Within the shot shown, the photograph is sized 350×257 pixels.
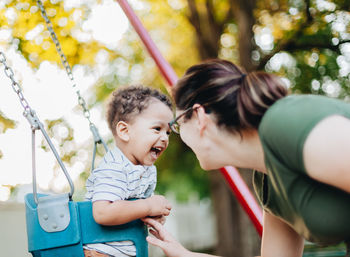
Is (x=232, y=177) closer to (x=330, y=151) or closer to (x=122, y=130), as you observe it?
(x=122, y=130)

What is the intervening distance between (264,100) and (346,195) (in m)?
0.35

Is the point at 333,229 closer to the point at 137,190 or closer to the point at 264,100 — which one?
the point at 264,100

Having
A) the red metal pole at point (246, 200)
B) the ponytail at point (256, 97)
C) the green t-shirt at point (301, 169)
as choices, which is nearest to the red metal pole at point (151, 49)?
the red metal pole at point (246, 200)

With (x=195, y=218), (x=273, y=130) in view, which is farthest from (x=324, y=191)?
→ (x=195, y=218)

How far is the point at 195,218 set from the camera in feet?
49.2

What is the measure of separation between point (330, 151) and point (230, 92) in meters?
0.40

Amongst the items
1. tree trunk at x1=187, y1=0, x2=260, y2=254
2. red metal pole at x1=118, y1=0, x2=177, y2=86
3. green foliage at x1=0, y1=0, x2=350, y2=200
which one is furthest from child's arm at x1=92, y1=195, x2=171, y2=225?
tree trunk at x1=187, y1=0, x2=260, y2=254

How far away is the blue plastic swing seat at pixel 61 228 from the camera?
1586 millimetres

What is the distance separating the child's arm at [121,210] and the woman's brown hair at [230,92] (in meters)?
0.36

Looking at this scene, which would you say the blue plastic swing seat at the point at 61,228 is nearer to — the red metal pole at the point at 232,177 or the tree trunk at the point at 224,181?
the red metal pole at the point at 232,177

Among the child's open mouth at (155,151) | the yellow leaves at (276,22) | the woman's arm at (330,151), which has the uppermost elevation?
the yellow leaves at (276,22)

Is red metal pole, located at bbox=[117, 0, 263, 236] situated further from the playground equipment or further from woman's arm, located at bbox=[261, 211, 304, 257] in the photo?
the playground equipment

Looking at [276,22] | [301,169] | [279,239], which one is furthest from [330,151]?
[276,22]

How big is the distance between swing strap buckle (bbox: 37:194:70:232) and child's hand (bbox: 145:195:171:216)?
29 centimetres
